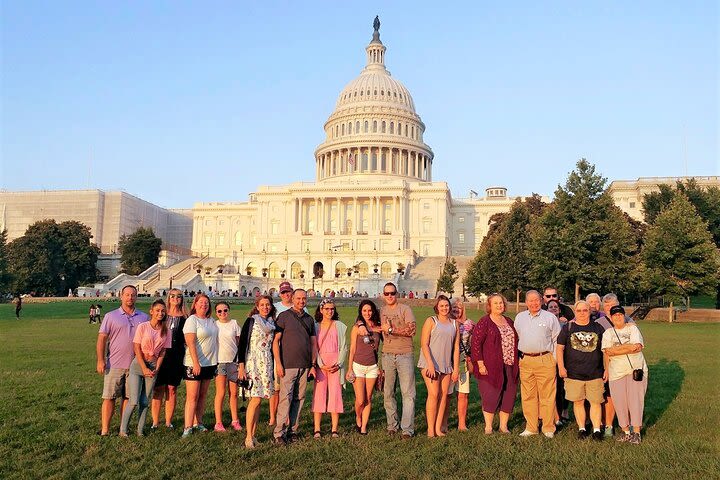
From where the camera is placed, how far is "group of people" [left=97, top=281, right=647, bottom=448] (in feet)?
30.4

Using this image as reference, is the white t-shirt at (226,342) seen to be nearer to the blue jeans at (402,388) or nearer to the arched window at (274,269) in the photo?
the blue jeans at (402,388)

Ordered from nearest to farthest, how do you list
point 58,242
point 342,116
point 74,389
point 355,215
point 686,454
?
point 686,454 → point 74,389 → point 58,242 → point 355,215 → point 342,116

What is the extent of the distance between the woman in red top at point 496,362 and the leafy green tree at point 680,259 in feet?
92.8

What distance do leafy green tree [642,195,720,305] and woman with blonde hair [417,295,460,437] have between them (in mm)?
28716

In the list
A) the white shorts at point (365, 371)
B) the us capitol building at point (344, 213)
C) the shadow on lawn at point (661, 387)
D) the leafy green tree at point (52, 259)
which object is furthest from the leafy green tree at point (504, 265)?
the leafy green tree at point (52, 259)

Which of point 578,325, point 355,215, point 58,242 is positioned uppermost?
point 355,215

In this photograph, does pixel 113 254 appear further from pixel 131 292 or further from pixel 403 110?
pixel 131 292

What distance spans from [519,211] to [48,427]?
45304mm

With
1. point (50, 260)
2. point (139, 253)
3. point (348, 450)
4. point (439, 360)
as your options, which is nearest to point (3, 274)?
point (50, 260)

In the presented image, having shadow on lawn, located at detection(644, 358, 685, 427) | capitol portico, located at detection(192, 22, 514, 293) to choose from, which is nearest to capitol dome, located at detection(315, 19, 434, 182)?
capitol portico, located at detection(192, 22, 514, 293)

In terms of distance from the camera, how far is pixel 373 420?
1048 centimetres

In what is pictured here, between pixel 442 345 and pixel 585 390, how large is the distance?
7.27 feet

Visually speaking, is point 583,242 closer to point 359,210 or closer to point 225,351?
point 225,351

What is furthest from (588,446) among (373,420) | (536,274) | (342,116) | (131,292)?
(342,116)
